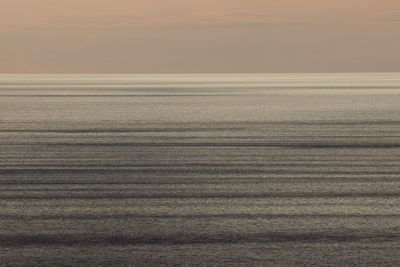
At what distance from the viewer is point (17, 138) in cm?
2092

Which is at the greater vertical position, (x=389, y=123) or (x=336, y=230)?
(x=389, y=123)

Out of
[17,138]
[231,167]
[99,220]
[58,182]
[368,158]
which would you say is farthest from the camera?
[17,138]

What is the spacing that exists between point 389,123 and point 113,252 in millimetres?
19837

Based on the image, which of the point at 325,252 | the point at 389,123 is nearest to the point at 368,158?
the point at 325,252

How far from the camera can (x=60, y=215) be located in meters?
9.52

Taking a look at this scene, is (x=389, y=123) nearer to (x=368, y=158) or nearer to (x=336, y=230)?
(x=368, y=158)

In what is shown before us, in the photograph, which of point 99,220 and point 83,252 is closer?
point 83,252

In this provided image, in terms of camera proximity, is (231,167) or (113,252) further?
(231,167)

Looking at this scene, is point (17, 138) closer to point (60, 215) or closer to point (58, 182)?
point (58, 182)

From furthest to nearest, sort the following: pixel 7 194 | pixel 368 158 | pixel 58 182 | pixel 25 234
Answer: pixel 368 158 < pixel 58 182 < pixel 7 194 < pixel 25 234

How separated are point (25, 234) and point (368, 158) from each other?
346 inches

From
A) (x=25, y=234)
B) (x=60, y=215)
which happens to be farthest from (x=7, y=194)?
(x=25, y=234)

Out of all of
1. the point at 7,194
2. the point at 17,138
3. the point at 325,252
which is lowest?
the point at 325,252

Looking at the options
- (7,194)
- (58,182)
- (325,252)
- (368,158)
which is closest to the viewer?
(325,252)
